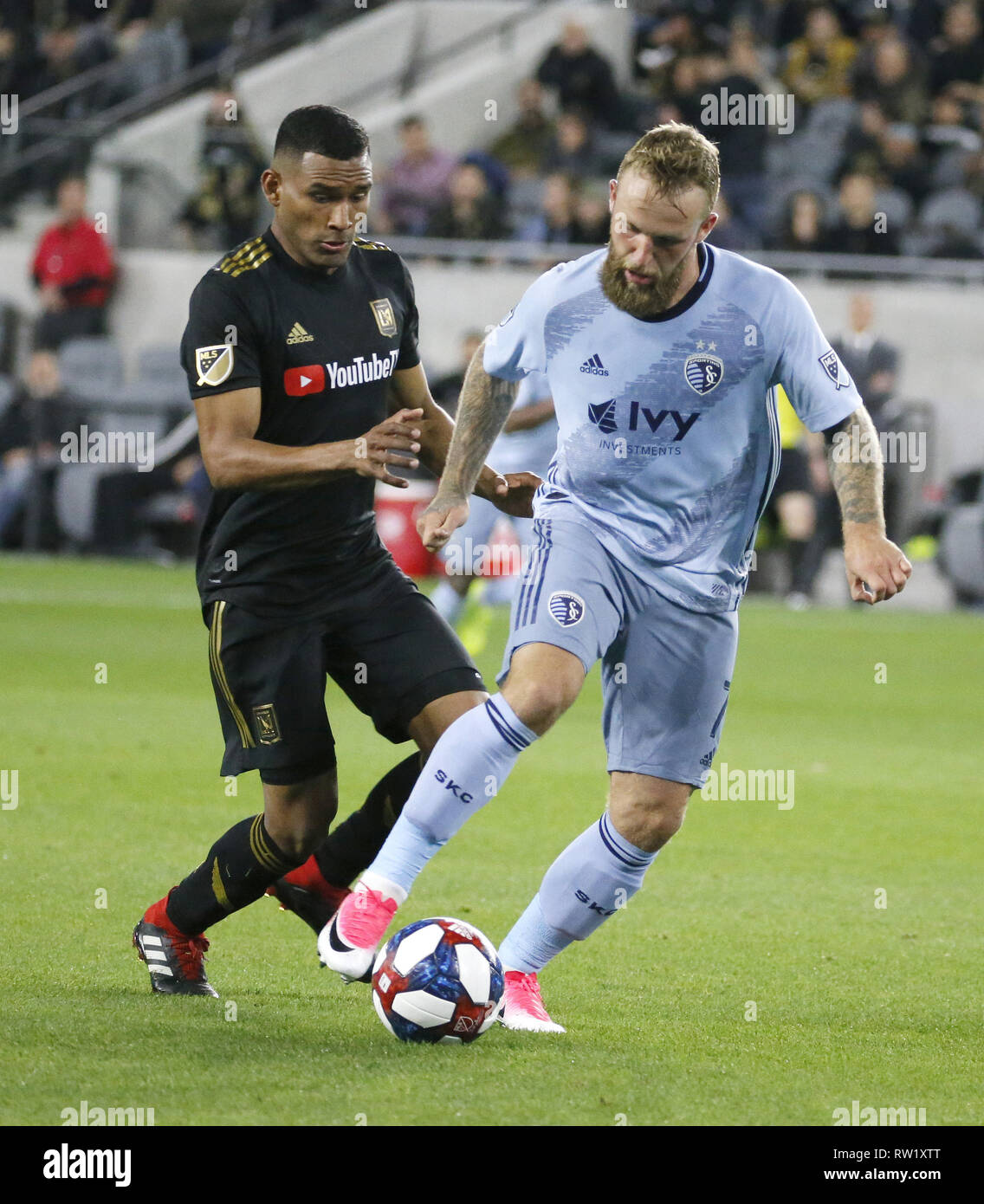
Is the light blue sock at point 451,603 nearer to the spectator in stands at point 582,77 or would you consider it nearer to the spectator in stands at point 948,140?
the spectator in stands at point 948,140

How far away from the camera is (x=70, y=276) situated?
64.9 feet

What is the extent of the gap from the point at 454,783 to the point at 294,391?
121 centimetres

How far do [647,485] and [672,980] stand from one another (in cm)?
151

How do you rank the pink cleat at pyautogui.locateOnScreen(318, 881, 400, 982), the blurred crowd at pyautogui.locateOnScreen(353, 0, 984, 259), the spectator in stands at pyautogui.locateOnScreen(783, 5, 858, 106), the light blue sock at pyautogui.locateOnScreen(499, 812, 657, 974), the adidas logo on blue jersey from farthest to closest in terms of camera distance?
the spectator in stands at pyautogui.locateOnScreen(783, 5, 858, 106) < the blurred crowd at pyautogui.locateOnScreen(353, 0, 984, 259) < the light blue sock at pyautogui.locateOnScreen(499, 812, 657, 974) < the adidas logo on blue jersey < the pink cleat at pyautogui.locateOnScreen(318, 881, 400, 982)

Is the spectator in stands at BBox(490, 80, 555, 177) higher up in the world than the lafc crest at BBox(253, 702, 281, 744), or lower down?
higher up

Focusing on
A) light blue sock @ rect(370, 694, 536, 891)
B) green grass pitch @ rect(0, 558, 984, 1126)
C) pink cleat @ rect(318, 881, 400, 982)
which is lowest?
green grass pitch @ rect(0, 558, 984, 1126)

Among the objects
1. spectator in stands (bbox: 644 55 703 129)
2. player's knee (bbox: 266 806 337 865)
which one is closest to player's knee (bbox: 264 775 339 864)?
player's knee (bbox: 266 806 337 865)

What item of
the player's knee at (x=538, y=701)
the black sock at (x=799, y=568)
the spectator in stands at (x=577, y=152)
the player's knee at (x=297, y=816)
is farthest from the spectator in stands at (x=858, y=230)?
the player's knee at (x=538, y=701)

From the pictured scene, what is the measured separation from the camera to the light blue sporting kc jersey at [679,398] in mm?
4496

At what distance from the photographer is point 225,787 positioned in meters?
8.16

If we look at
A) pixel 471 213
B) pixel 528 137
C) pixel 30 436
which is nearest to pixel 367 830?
pixel 30 436

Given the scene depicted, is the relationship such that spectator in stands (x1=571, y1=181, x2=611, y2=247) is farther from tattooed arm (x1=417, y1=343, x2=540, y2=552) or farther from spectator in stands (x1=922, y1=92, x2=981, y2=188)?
tattooed arm (x1=417, y1=343, x2=540, y2=552)

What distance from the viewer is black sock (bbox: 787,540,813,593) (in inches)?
689

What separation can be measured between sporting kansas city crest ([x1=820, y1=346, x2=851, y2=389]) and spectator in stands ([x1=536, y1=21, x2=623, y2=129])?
56.0ft
